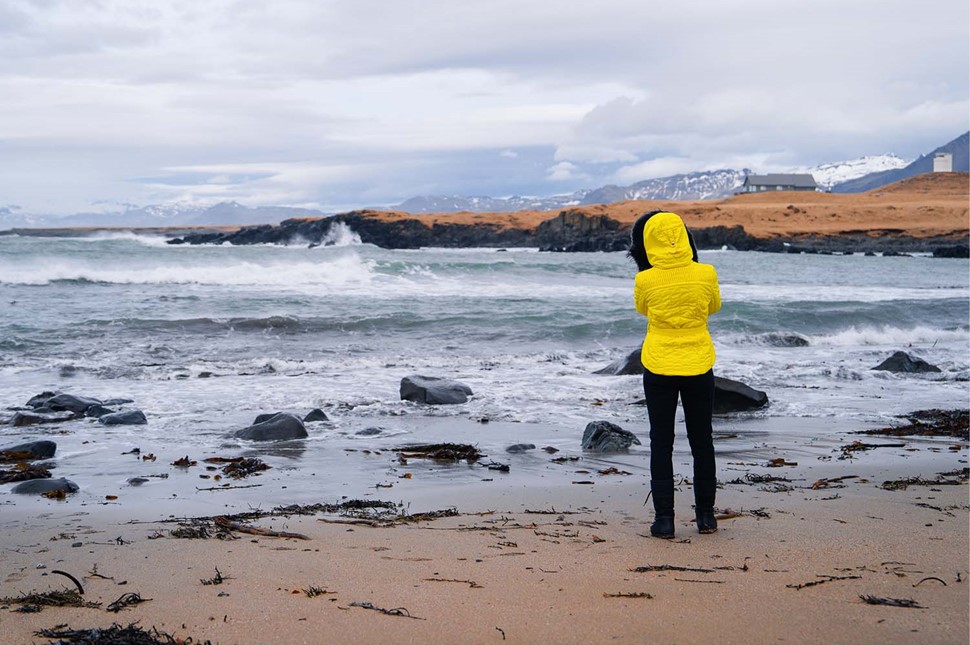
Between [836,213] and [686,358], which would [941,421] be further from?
[836,213]

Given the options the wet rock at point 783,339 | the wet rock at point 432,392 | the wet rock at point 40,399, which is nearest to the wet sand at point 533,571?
the wet rock at point 432,392

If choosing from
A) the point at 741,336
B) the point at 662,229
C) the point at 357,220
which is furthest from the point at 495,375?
the point at 357,220

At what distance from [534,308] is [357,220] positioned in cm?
6022

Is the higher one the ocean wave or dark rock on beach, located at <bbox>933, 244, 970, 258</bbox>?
dark rock on beach, located at <bbox>933, 244, 970, 258</bbox>

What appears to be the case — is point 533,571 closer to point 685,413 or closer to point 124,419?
point 685,413

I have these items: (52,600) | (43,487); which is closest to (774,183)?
(43,487)

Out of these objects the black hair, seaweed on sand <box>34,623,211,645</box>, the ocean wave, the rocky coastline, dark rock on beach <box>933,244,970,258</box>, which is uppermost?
the rocky coastline

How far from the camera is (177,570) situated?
3652 millimetres

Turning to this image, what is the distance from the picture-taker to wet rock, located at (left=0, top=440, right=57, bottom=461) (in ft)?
22.7

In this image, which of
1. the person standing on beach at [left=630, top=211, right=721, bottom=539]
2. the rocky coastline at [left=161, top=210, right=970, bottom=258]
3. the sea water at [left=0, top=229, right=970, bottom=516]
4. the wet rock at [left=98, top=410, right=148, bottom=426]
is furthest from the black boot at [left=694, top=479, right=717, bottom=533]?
the rocky coastline at [left=161, top=210, right=970, bottom=258]

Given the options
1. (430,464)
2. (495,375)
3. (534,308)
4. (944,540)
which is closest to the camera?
(944,540)

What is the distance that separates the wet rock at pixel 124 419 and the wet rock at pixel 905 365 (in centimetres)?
1018

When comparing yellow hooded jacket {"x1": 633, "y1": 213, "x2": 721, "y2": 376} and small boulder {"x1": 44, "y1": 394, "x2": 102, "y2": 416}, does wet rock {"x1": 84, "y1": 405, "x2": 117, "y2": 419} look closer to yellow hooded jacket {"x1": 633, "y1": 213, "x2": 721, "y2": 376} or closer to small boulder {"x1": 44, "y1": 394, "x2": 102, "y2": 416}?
small boulder {"x1": 44, "y1": 394, "x2": 102, "y2": 416}

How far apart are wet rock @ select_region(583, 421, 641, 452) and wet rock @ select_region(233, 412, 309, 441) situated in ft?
8.76
